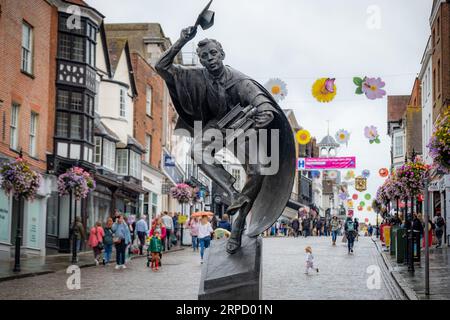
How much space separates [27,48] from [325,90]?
1260 centimetres

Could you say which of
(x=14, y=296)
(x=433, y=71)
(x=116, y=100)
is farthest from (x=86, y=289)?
(x=433, y=71)

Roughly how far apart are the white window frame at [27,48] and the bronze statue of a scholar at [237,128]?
2263 cm

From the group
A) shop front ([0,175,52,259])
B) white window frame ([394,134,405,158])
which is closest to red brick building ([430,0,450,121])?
shop front ([0,175,52,259])

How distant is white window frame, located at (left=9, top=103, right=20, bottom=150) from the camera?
2903cm

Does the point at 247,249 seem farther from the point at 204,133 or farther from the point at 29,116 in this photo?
the point at 29,116

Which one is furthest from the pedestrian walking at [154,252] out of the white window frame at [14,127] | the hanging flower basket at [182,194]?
the hanging flower basket at [182,194]

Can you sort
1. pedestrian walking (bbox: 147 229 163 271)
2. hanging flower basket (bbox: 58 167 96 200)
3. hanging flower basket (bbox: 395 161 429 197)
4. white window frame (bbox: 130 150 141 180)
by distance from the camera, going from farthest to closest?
white window frame (bbox: 130 150 141 180), hanging flower basket (bbox: 58 167 96 200), hanging flower basket (bbox: 395 161 429 197), pedestrian walking (bbox: 147 229 163 271)

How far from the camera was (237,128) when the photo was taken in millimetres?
8344

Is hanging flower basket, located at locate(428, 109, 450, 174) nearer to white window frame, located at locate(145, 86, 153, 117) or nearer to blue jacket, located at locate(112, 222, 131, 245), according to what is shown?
blue jacket, located at locate(112, 222, 131, 245)

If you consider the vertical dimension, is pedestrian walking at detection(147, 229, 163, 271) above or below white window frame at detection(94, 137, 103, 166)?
below

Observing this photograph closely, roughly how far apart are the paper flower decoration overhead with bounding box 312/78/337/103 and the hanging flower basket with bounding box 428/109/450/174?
31.7 feet

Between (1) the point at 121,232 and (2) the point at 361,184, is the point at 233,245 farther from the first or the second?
(2) the point at 361,184

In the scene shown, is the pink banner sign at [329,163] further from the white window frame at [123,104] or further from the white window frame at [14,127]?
the white window frame at [14,127]

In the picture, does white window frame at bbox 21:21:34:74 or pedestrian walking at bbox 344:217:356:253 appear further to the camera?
white window frame at bbox 21:21:34:74
